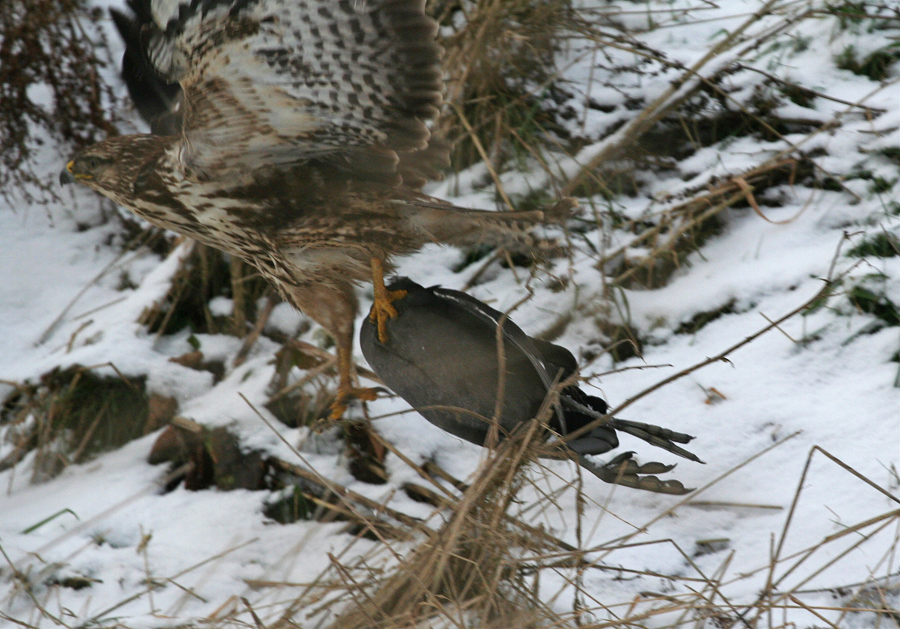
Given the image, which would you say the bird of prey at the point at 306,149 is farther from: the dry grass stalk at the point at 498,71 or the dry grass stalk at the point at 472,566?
the dry grass stalk at the point at 498,71

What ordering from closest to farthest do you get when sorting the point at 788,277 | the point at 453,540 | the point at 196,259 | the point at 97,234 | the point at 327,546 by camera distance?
the point at 453,540 < the point at 327,546 < the point at 788,277 < the point at 196,259 < the point at 97,234

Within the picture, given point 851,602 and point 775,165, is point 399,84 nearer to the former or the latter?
point 851,602

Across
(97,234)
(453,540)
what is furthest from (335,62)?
(97,234)

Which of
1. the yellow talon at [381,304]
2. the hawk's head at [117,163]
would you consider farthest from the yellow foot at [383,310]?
the hawk's head at [117,163]

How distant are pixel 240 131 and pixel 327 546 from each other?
1.20 meters

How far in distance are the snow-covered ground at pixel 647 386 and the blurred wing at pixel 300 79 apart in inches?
22.8

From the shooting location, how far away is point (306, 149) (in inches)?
72.2

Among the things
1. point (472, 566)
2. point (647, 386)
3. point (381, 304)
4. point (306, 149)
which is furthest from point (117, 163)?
point (647, 386)

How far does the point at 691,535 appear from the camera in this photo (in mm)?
1856

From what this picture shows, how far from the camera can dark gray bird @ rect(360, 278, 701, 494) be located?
1.71 meters

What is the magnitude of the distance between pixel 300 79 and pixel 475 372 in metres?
0.79

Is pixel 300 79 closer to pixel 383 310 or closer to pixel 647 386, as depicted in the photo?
pixel 383 310

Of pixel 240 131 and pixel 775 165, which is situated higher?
pixel 240 131

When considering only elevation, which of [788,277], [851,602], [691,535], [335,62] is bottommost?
[691,535]
